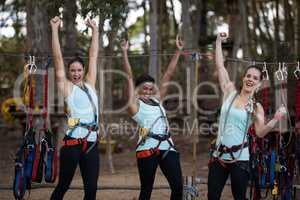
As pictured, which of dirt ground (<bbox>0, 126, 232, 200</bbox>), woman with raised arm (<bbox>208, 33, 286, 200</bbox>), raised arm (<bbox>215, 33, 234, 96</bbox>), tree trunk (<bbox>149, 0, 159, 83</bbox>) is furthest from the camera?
tree trunk (<bbox>149, 0, 159, 83</bbox>)

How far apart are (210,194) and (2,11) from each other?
446 inches

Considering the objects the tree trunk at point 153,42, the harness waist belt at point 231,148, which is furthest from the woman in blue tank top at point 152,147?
the tree trunk at point 153,42

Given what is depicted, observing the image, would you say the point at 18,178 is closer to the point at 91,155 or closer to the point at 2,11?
the point at 91,155

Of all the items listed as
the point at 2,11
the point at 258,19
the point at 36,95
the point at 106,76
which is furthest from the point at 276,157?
the point at 258,19

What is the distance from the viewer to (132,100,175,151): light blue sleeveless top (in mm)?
3889

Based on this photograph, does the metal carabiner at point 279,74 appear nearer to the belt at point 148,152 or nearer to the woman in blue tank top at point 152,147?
the woman in blue tank top at point 152,147

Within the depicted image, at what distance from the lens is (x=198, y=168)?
8867 mm

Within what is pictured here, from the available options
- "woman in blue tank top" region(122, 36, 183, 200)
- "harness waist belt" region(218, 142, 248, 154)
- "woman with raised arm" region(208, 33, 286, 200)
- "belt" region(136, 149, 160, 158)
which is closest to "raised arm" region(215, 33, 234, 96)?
"woman with raised arm" region(208, 33, 286, 200)

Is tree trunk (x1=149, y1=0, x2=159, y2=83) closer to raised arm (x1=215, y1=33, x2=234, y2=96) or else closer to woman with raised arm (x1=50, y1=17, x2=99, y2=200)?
raised arm (x1=215, y1=33, x2=234, y2=96)

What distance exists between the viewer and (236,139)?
3.65m

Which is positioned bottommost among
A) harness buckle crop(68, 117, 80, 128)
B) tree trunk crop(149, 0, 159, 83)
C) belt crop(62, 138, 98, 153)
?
belt crop(62, 138, 98, 153)

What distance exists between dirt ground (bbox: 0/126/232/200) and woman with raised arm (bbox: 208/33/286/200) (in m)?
2.17

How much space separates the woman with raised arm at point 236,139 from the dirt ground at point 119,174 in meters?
2.17

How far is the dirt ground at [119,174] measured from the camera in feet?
19.5
